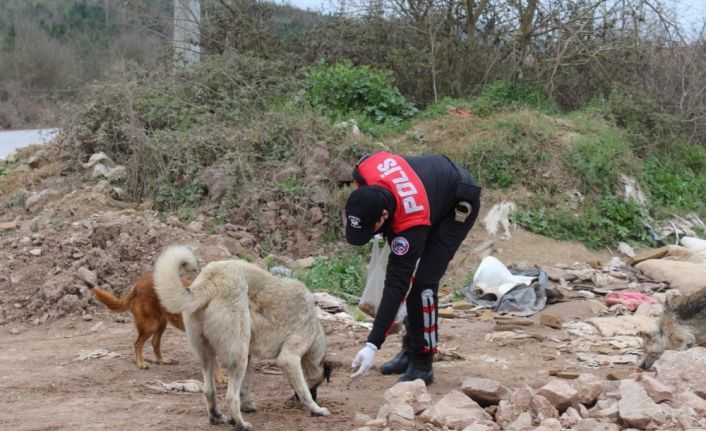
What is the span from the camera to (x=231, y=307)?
16.4ft

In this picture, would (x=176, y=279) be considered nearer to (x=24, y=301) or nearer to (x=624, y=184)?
(x=24, y=301)

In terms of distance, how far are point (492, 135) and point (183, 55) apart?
6548mm

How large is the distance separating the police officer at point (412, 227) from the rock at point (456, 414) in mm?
548

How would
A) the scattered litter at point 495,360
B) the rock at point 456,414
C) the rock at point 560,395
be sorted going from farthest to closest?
1. the scattered litter at point 495,360
2. the rock at point 560,395
3. the rock at point 456,414

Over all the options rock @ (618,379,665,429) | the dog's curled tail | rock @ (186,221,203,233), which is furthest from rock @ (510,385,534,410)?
rock @ (186,221,203,233)

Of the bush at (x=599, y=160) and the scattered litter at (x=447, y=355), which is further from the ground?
the bush at (x=599, y=160)

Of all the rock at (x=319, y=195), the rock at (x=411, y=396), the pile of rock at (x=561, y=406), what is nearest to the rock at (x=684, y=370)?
the pile of rock at (x=561, y=406)

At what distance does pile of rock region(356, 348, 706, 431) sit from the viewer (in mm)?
4980

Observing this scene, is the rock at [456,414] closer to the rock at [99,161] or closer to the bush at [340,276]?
the bush at [340,276]

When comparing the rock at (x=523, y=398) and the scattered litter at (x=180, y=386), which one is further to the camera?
the scattered litter at (x=180, y=386)

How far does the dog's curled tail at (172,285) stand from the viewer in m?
4.83

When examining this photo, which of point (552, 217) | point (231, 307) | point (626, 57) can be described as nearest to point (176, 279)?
point (231, 307)

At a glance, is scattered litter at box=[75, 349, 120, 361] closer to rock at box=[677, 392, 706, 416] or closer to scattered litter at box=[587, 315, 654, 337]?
rock at box=[677, 392, 706, 416]

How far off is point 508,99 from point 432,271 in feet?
32.8
